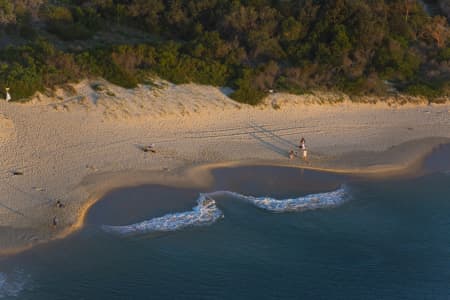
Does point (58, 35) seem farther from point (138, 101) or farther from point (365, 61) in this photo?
point (365, 61)

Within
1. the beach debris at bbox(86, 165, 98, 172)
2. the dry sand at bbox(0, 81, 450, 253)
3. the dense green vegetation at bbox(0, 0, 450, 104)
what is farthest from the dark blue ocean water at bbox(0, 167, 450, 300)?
the dense green vegetation at bbox(0, 0, 450, 104)

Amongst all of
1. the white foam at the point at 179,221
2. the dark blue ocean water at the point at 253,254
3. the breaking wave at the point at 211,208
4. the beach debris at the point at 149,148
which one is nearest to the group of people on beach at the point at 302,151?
the dark blue ocean water at the point at 253,254

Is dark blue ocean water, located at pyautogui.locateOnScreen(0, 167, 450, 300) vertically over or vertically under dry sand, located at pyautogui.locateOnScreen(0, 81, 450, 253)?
under

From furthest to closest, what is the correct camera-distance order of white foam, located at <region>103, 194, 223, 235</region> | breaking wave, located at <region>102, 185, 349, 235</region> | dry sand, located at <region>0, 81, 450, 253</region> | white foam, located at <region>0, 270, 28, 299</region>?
dry sand, located at <region>0, 81, 450, 253</region> < breaking wave, located at <region>102, 185, 349, 235</region> < white foam, located at <region>103, 194, 223, 235</region> < white foam, located at <region>0, 270, 28, 299</region>

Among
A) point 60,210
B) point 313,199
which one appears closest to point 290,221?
point 313,199

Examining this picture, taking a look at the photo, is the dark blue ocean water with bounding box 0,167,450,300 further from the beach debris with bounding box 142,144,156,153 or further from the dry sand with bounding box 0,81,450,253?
the beach debris with bounding box 142,144,156,153

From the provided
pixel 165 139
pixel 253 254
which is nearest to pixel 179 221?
pixel 253 254
